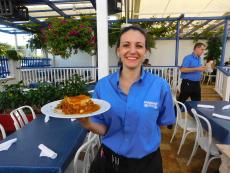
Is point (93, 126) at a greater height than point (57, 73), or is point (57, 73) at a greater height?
point (93, 126)

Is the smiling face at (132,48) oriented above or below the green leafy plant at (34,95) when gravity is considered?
above

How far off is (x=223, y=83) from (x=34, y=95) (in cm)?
466

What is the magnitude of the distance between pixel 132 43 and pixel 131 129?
19.9 inches

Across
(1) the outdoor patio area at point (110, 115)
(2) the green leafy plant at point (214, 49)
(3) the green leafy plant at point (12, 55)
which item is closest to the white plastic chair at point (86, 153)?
(1) the outdoor patio area at point (110, 115)

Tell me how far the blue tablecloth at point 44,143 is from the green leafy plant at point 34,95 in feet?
3.38

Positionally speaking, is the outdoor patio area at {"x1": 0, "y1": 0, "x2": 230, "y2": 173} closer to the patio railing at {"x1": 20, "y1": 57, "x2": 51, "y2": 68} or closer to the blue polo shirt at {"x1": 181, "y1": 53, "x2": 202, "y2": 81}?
the blue polo shirt at {"x1": 181, "y1": 53, "x2": 202, "y2": 81}

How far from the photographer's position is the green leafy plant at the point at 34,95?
10.8 ft

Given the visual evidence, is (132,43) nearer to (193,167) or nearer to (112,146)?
(112,146)

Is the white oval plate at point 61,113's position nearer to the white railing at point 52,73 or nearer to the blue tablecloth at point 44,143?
the blue tablecloth at point 44,143

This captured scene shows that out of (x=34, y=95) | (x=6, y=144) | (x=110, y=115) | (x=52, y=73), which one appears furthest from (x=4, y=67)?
(x=110, y=115)

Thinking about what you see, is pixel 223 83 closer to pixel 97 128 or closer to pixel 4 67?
pixel 97 128

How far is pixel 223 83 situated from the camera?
525cm

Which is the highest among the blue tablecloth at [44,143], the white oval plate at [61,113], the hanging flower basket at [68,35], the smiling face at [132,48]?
the hanging flower basket at [68,35]

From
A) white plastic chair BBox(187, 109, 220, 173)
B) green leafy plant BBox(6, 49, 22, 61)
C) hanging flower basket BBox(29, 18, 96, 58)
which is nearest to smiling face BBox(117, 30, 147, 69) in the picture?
white plastic chair BBox(187, 109, 220, 173)
